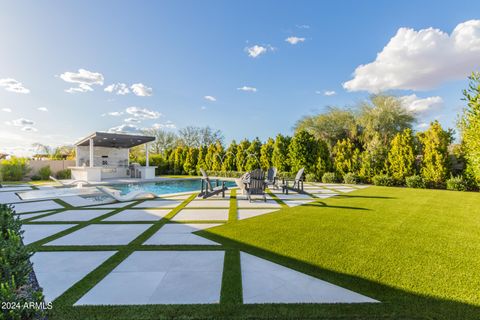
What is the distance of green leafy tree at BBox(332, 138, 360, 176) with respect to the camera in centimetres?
1488

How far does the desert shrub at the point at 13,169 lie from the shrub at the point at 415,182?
25.0 meters

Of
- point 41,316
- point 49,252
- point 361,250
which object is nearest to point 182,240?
point 49,252

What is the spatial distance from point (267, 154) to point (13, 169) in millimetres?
18097

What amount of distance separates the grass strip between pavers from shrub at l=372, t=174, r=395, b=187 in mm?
13333

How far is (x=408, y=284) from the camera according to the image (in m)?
2.59

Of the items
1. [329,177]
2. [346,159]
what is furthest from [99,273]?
[346,159]

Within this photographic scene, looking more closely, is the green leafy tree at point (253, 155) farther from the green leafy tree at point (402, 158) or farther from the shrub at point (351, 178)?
the green leafy tree at point (402, 158)

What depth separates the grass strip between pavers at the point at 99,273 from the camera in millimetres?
2322

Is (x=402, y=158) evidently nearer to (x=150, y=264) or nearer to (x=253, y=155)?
(x=253, y=155)

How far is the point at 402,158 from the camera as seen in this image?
13.2 m

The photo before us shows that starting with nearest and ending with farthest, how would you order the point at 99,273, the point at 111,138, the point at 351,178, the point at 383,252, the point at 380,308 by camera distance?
the point at 380,308, the point at 99,273, the point at 383,252, the point at 351,178, the point at 111,138

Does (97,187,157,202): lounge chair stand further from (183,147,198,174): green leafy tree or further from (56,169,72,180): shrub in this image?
(183,147,198,174): green leafy tree

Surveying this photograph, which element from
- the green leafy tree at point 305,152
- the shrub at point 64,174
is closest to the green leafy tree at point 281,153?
the green leafy tree at point 305,152

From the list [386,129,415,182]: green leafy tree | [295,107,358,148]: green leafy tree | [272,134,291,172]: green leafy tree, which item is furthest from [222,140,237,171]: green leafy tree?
[386,129,415,182]: green leafy tree
